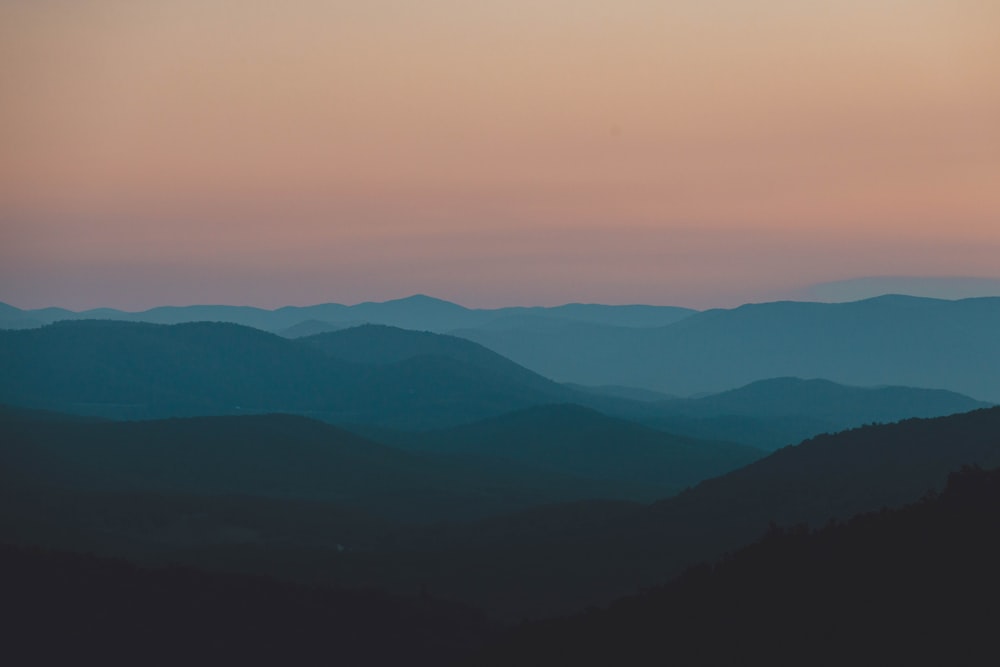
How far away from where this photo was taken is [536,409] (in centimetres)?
16688

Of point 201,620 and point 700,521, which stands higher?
point 700,521

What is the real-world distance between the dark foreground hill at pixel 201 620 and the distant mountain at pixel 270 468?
46.9 metres

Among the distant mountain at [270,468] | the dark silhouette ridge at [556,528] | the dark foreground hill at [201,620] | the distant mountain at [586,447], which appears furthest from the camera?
the distant mountain at [586,447]

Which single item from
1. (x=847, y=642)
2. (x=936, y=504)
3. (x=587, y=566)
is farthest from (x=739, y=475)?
(x=847, y=642)

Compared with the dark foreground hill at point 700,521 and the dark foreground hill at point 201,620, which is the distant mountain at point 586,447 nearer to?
the dark foreground hill at point 700,521

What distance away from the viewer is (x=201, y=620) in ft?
153

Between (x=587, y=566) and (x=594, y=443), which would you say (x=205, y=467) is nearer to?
(x=594, y=443)

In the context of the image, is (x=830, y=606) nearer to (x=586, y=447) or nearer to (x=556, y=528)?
(x=556, y=528)

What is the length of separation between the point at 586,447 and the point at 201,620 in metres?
104

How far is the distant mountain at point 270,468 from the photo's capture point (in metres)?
105

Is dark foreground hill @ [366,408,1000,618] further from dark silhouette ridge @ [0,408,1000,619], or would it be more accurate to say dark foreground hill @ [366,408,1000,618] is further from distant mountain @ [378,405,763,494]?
distant mountain @ [378,405,763,494]

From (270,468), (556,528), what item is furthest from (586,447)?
(556,528)

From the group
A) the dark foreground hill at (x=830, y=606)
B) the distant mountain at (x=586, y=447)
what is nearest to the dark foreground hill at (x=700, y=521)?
the dark foreground hill at (x=830, y=606)

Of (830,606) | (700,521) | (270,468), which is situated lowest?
(270,468)
